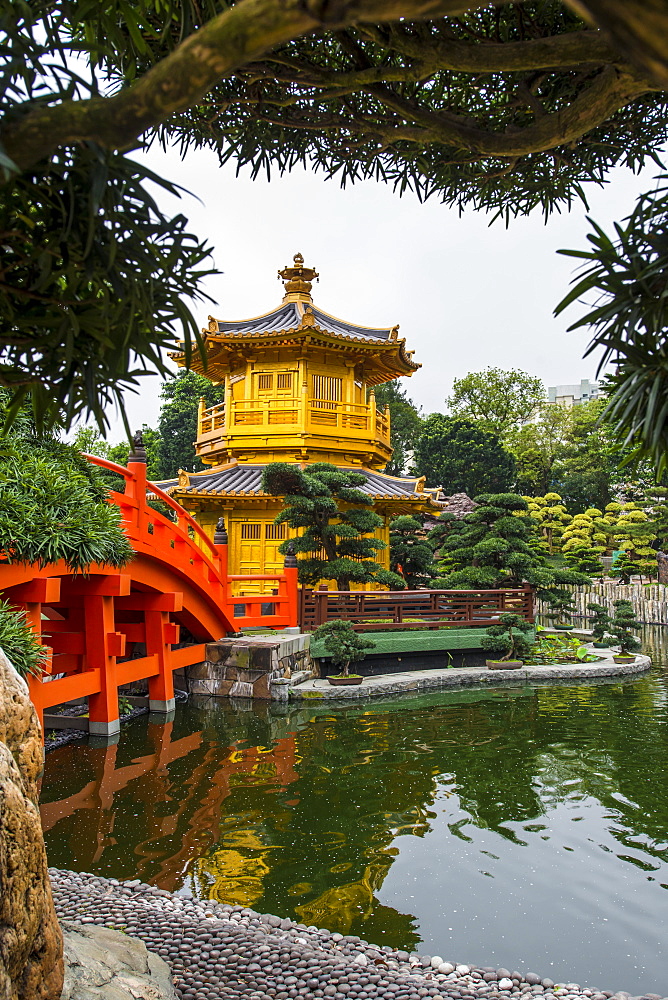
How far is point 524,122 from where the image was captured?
4570mm

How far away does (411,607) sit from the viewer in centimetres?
1384

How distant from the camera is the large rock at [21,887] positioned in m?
2.29

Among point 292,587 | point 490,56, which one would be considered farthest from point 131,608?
point 490,56

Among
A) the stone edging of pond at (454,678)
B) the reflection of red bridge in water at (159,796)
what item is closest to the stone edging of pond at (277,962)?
the reflection of red bridge in water at (159,796)

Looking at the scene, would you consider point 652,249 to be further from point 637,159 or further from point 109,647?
point 109,647

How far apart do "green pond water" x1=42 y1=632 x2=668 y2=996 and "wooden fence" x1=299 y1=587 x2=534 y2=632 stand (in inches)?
Answer: 130

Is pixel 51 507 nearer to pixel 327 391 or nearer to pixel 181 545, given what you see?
pixel 181 545

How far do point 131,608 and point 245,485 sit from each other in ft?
21.5

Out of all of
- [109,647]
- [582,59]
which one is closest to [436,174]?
[582,59]

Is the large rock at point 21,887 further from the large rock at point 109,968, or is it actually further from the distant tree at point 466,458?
the distant tree at point 466,458

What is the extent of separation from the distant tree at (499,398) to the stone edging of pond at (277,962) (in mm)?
35833

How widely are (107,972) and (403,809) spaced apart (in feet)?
12.9

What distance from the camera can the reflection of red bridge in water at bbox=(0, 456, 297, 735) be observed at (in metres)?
7.29

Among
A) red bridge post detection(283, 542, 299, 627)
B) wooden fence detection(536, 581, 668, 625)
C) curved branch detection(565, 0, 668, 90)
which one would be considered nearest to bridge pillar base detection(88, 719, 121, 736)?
red bridge post detection(283, 542, 299, 627)
